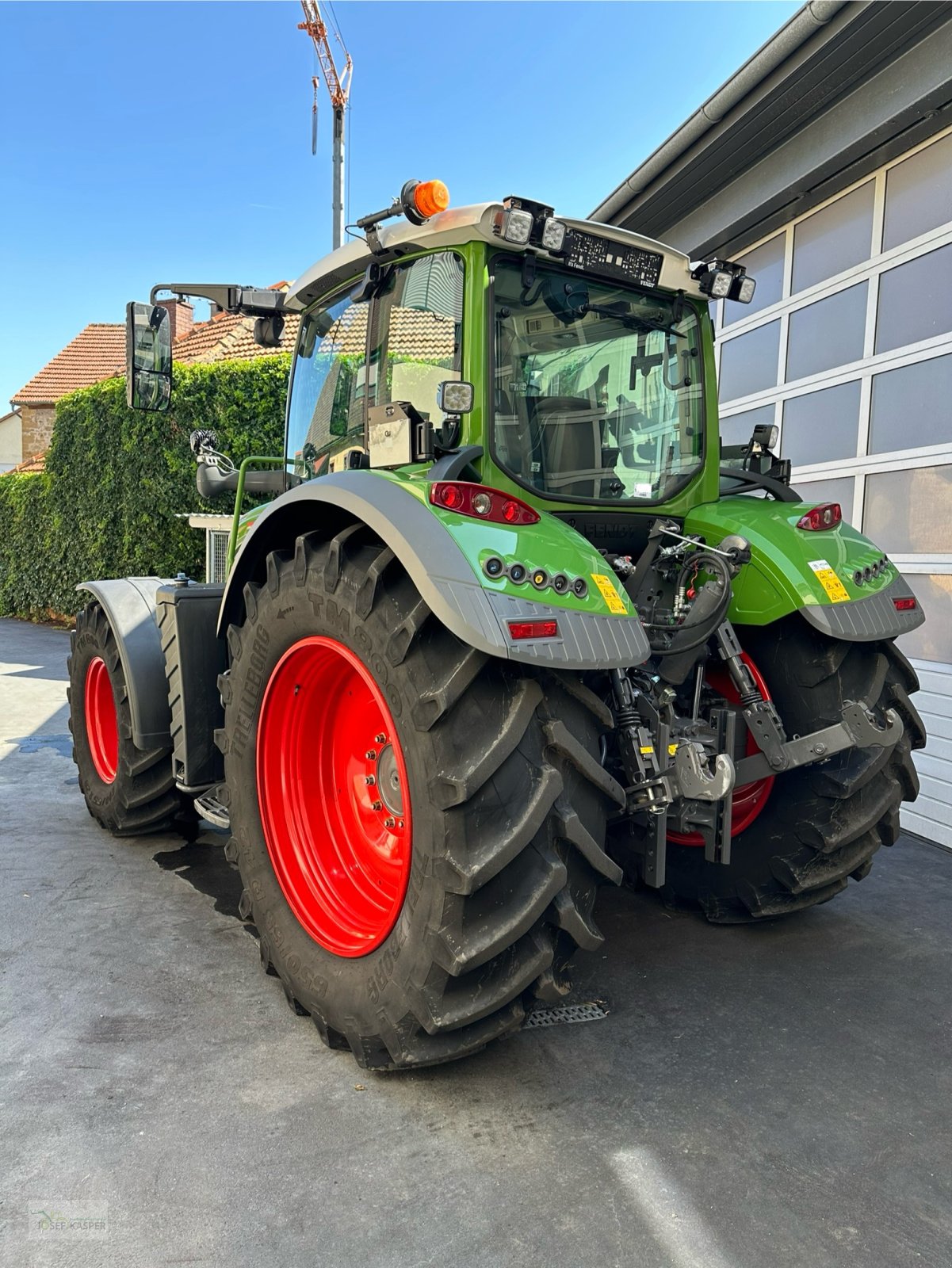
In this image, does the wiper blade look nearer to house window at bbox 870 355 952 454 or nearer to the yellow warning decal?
the yellow warning decal

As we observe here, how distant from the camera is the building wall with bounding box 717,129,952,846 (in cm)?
438

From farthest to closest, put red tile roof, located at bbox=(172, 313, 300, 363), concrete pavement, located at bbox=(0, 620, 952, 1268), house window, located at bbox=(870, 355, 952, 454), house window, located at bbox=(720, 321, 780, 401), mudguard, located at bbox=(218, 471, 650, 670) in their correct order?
red tile roof, located at bbox=(172, 313, 300, 363) → house window, located at bbox=(720, 321, 780, 401) → house window, located at bbox=(870, 355, 952, 454) → mudguard, located at bbox=(218, 471, 650, 670) → concrete pavement, located at bbox=(0, 620, 952, 1268)

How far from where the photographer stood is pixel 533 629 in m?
1.89

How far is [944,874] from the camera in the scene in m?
3.74

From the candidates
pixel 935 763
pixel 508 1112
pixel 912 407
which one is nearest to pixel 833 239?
pixel 912 407

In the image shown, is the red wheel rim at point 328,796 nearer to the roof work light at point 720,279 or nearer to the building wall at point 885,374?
the roof work light at point 720,279

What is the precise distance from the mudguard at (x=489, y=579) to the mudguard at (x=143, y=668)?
157 cm

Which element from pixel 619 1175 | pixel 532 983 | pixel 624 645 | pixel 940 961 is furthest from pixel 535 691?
pixel 940 961

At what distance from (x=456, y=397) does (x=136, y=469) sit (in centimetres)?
1056

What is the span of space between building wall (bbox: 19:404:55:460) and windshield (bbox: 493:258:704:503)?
22715 mm

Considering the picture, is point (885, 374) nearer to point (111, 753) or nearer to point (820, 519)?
point (820, 519)

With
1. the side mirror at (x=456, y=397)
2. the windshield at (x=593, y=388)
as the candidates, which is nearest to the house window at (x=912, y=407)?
the windshield at (x=593, y=388)

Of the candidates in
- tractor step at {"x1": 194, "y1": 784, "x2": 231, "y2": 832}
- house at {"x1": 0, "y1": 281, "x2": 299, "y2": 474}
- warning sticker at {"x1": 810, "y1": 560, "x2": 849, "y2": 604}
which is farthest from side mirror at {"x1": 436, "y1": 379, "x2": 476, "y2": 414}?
house at {"x1": 0, "y1": 281, "x2": 299, "y2": 474}

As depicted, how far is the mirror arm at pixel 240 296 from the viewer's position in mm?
3318
